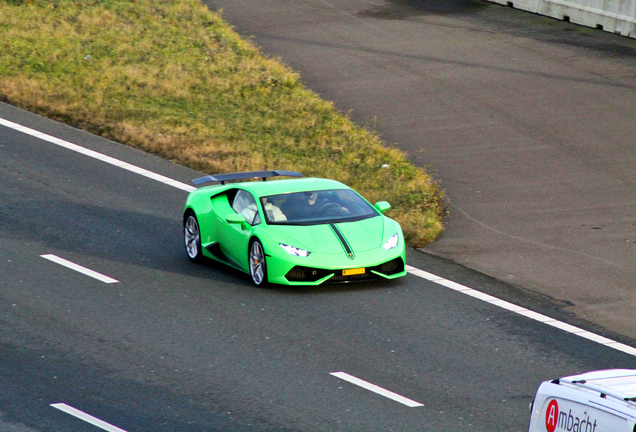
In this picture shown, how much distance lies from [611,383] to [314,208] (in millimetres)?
7936

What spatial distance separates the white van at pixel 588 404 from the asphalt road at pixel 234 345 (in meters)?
2.69

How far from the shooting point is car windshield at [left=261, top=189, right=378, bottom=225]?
1408cm

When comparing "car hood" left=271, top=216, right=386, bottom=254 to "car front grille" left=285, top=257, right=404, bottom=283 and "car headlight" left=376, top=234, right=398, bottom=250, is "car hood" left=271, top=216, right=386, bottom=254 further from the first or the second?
"car front grille" left=285, top=257, right=404, bottom=283

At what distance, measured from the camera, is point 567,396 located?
6.68 m

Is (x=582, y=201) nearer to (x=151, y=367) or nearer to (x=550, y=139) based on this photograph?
(x=550, y=139)

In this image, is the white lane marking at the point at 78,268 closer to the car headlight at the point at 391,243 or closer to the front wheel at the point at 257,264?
the front wheel at the point at 257,264

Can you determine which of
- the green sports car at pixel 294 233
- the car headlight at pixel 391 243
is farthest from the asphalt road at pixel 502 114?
the green sports car at pixel 294 233

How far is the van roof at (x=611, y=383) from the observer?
6426 millimetres

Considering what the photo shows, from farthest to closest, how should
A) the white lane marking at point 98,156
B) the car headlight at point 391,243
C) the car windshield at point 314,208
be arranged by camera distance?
the white lane marking at point 98,156 < the car windshield at point 314,208 < the car headlight at point 391,243

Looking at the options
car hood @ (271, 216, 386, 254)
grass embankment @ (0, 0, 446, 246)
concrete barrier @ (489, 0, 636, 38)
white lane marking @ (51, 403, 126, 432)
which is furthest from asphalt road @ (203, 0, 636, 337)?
white lane marking @ (51, 403, 126, 432)

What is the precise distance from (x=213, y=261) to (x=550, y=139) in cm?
819

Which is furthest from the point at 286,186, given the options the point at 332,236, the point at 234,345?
the point at 234,345

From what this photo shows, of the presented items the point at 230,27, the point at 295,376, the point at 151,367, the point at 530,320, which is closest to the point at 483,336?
the point at 530,320

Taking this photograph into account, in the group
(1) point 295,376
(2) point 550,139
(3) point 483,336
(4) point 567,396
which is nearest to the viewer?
(4) point 567,396
